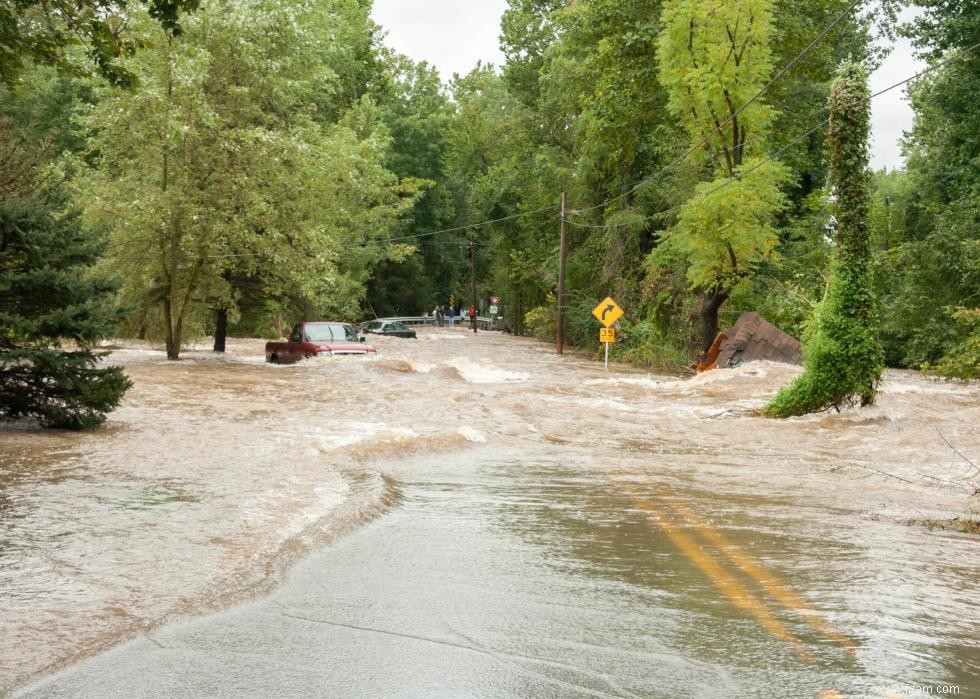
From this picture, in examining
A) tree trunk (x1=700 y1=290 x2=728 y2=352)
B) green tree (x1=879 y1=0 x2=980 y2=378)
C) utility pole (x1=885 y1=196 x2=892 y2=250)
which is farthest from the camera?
utility pole (x1=885 y1=196 x2=892 y2=250)

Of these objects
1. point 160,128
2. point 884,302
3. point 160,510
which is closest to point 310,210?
point 160,128

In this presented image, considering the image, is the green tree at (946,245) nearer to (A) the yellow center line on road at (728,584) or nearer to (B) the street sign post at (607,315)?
(B) the street sign post at (607,315)

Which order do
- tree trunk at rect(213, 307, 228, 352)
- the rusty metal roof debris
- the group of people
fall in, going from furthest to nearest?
the group of people → tree trunk at rect(213, 307, 228, 352) → the rusty metal roof debris

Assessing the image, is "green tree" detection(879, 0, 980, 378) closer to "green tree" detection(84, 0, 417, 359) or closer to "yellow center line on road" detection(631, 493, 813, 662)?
"green tree" detection(84, 0, 417, 359)

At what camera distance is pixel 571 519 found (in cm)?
944

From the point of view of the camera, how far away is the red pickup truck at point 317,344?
101 feet

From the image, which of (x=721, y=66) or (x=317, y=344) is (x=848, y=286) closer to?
(x=721, y=66)

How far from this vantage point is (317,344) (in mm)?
30859

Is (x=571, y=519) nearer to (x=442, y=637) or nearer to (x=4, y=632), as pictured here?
(x=442, y=637)

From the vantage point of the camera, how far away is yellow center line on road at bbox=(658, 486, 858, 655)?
18.8 feet

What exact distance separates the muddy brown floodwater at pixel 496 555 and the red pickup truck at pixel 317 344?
13.2m

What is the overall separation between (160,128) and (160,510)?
2244cm

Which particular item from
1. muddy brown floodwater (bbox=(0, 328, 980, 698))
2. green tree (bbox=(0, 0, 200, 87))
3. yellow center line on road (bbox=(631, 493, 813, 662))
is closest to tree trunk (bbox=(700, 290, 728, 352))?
muddy brown floodwater (bbox=(0, 328, 980, 698))

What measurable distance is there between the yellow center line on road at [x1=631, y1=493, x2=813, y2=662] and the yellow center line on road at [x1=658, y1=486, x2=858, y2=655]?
0.54ft
